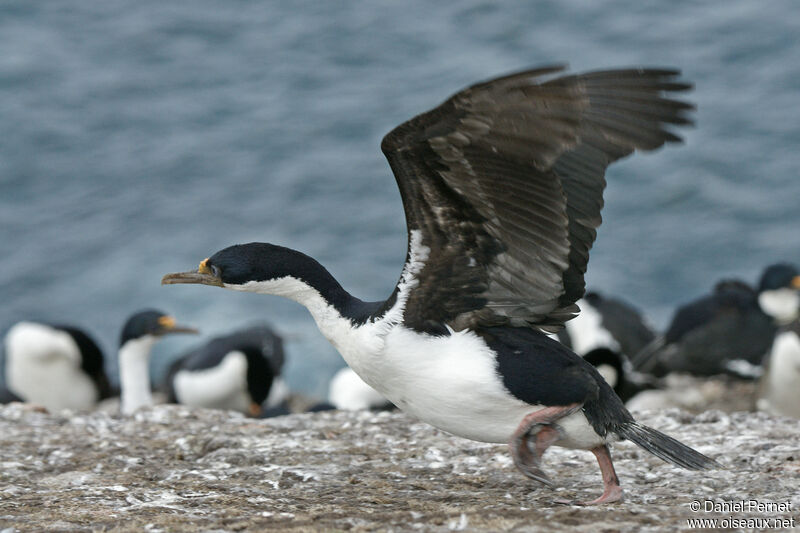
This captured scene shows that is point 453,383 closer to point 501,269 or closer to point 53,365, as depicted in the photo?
point 501,269

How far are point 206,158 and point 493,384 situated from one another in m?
16.0

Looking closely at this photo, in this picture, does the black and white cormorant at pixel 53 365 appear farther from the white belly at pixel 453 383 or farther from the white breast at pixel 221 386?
the white belly at pixel 453 383

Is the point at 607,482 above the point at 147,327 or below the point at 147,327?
below

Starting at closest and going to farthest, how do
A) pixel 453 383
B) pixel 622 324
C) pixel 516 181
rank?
1. pixel 516 181
2. pixel 453 383
3. pixel 622 324

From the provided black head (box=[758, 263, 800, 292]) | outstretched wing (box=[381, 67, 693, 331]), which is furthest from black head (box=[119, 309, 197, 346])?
black head (box=[758, 263, 800, 292])

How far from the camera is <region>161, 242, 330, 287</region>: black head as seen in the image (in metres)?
5.01

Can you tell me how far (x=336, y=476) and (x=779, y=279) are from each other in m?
9.85

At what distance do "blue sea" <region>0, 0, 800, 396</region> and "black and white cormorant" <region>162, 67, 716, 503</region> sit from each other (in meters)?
10.9

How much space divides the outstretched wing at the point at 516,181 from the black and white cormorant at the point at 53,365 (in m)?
8.90

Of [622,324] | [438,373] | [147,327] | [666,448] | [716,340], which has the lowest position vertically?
[666,448]

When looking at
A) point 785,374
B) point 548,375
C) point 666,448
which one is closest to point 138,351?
point 785,374

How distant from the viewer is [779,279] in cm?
1385

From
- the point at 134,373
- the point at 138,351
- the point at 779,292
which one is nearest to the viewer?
the point at 134,373

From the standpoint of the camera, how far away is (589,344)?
12.5 metres
